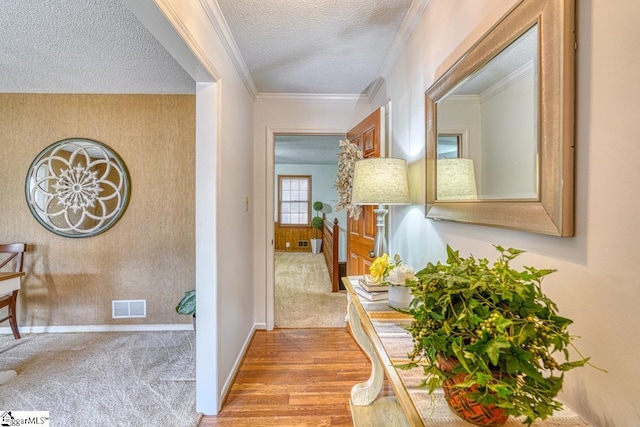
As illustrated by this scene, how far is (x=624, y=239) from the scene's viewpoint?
57 cm

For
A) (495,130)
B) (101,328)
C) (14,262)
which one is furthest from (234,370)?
(14,262)

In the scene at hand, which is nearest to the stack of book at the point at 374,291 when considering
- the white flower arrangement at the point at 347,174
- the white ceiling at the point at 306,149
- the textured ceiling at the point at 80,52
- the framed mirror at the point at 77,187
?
the white flower arrangement at the point at 347,174

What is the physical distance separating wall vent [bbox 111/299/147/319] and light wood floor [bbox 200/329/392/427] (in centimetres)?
121

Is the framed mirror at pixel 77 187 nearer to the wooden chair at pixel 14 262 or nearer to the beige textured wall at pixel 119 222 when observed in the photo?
the beige textured wall at pixel 119 222

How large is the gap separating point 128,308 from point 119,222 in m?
0.89

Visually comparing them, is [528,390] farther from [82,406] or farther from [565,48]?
[82,406]

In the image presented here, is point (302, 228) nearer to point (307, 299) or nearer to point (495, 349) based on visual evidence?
point (307, 299)

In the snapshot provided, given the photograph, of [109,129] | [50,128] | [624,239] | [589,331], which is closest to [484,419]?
[589,331]

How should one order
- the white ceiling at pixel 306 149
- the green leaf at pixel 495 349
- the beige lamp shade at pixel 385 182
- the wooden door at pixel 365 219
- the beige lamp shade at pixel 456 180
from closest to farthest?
the green leaf at pixel 495 349 → the beige lamp shade at pixel 456 180 → the beige lamp shade at pixel 385 182 → the wooden door at pixel 365 219 → the white ceiling at pixel 306 149

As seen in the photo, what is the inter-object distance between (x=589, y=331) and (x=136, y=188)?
344cm

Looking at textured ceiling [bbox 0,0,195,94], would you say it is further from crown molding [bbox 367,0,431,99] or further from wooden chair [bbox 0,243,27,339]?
crown molding [bbox 367,0,431,99]

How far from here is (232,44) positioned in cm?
204

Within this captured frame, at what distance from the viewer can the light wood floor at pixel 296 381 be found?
176 cm

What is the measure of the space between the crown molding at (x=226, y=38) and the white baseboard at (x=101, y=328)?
2.51 m
